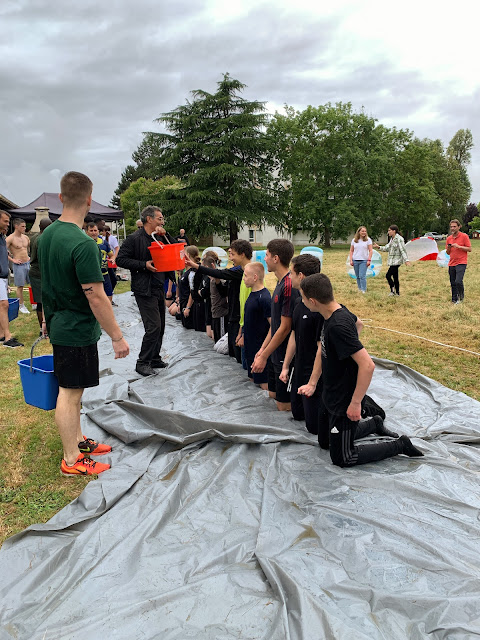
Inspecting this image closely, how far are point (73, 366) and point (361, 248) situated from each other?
976cm

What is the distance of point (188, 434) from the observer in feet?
12.3

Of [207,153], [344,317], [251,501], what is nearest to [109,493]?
[251,501]

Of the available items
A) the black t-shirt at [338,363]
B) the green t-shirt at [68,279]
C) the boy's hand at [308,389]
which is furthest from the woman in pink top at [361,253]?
the green t-shirt at [68,279]

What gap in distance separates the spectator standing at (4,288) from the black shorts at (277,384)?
14.7 feet

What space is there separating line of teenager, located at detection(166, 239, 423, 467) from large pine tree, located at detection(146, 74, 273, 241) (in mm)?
30558

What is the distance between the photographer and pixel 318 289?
3.00 metres

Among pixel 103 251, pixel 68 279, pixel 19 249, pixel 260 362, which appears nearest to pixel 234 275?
pixel 260 362

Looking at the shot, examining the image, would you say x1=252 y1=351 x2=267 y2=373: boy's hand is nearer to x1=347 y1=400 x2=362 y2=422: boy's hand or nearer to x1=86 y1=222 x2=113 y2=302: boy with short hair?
x1=347 y1=400 x2=362 y2=422: boy's hand

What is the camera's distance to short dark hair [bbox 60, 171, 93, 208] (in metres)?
3.09

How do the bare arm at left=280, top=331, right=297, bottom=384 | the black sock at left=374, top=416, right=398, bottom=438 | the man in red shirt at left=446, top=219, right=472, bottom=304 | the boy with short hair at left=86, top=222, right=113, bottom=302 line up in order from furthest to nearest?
1. the man in red shirt at left=446, top=219, right=472, bottom=304
2. the boy with short hair at left=86, top=222, right=113, bottom=302
3. the bare arm at left=280, top=331, right=297, bottom=384
4. the black sock at left=374, top=416, right=398, bottom=438

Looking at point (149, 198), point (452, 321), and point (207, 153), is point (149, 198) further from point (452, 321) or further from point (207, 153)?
point (452, 321)

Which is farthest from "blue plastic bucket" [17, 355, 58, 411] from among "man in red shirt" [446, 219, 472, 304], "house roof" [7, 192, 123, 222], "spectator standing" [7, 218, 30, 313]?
"house roof" [7, 192, 123, 222]

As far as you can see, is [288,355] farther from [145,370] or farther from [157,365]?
[157,365]

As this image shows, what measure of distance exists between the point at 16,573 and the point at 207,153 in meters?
36.0
